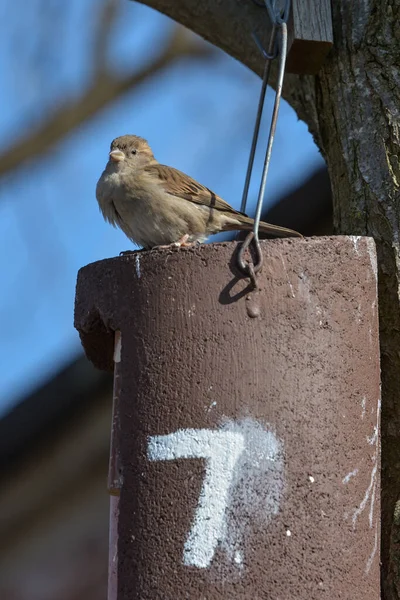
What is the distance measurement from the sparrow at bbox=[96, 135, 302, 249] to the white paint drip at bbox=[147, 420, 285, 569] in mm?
1198

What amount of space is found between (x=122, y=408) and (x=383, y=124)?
108 centimetres

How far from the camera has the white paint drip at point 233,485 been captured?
220 cm

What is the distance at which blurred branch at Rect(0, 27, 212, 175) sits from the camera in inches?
262

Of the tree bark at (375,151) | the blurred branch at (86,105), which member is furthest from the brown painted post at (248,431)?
the blurred branch at (86,105)

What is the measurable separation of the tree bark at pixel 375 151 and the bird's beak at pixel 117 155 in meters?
0.79

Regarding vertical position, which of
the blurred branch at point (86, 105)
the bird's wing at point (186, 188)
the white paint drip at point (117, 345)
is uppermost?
the blurred branch at point (86, 105)

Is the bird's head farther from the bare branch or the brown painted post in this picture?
the brown painted post

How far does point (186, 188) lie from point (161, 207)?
0.16 metres

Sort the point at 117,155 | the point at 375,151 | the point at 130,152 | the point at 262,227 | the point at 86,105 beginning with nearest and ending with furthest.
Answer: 1. the point at 375,151
2. the point at 262,227
3. the point at 117,155
4. the point at 130,152
5. the point at 86,105

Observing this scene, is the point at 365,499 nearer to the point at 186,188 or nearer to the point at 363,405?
the point at 363,405

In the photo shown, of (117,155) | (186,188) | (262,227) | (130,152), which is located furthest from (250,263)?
(130,152)

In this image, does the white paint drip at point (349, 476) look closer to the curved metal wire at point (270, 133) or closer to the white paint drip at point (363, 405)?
the white paint drip at point (363, 405)

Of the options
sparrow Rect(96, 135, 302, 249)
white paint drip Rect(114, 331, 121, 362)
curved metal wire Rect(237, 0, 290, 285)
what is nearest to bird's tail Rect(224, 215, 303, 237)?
sparrow Rect(96, 135, 302, 249)

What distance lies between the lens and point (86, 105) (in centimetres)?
674
